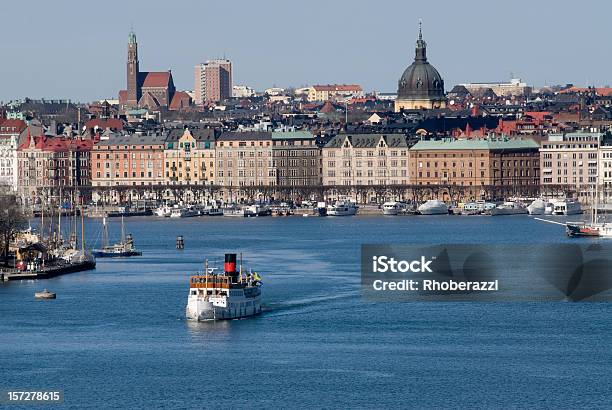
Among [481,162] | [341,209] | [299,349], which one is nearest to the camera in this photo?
[299,349]

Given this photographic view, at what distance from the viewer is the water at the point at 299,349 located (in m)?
29.2

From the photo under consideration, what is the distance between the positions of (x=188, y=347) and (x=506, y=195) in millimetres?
54900

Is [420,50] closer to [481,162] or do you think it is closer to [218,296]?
[481,162]

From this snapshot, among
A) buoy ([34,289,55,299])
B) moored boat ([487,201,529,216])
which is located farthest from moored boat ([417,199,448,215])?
buoy ([34,289,55,299])

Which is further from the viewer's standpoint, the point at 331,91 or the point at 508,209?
the point at 331,91

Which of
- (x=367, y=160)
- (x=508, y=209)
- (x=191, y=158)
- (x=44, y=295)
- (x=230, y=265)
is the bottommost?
(x=44, y=295)

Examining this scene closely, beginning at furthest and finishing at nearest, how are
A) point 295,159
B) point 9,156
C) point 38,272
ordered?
point 9,156, point 295,159, point 38,272

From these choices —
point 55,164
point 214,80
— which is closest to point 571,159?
point 55,164

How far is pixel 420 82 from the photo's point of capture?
4395 inches

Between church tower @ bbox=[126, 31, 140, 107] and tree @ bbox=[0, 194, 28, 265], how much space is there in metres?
98.2

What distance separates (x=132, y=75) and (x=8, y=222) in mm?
102704

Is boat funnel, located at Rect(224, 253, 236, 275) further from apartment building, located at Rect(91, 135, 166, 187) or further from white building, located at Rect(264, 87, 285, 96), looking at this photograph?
white building, located at Rect(264, 87, 285, 96)

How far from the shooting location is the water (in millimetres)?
29156

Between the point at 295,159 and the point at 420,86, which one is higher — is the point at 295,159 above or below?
below
